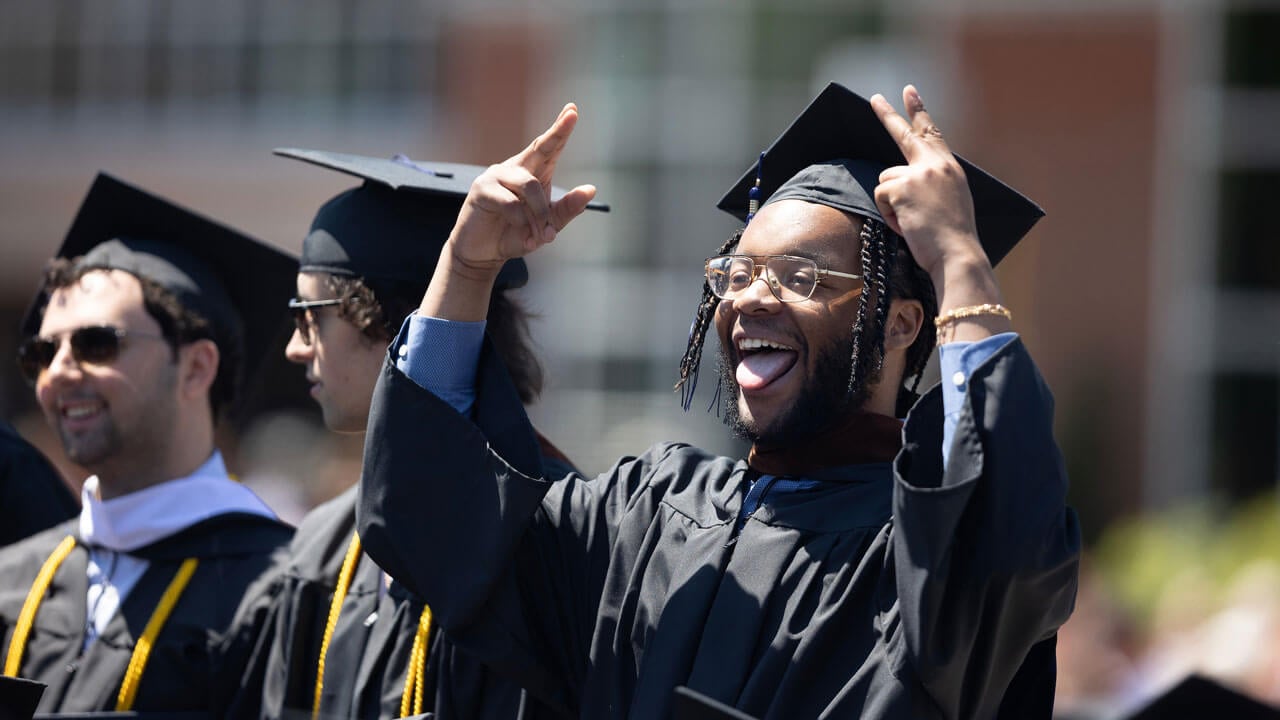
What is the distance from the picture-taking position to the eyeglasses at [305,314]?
3623 mm

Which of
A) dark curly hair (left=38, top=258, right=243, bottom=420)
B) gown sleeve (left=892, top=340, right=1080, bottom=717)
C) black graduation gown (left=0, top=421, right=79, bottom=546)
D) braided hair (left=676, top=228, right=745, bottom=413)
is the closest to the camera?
gown sleeve (left=892, top=340, right=1080, bottom=717)

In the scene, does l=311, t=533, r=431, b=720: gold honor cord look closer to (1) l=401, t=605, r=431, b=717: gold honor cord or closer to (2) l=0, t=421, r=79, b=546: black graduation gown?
(1) l=401, t=605, r=431, b=717: gold honor cord

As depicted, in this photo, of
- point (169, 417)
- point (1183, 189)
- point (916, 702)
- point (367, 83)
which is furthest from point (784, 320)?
point (367, 83)

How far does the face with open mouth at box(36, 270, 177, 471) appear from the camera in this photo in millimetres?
4133

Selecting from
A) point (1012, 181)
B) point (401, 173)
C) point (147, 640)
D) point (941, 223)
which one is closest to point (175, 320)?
point (147, 640)

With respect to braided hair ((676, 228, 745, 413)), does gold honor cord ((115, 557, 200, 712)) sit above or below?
below

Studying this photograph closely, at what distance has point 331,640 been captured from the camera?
11.6ft

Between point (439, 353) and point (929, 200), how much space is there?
962 mm

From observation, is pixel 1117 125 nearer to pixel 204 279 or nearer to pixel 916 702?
pixel 204 279

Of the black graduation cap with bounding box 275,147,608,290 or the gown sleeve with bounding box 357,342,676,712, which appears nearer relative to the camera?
the gown sleeve with bounding box 357,342,676,712

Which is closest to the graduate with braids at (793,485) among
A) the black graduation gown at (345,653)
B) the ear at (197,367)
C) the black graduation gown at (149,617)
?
the black graduation gown at (345,653)

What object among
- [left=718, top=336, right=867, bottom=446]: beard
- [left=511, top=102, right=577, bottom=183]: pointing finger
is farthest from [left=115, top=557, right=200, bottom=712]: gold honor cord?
[left=718, top=336, right=867, bottom=446]: beard

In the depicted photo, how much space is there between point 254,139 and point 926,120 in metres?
14.9

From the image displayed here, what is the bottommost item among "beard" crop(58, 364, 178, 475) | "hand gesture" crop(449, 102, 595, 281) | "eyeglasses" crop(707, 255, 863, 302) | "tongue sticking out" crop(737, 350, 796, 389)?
"beard" crop(58, 364, 178, 475)
